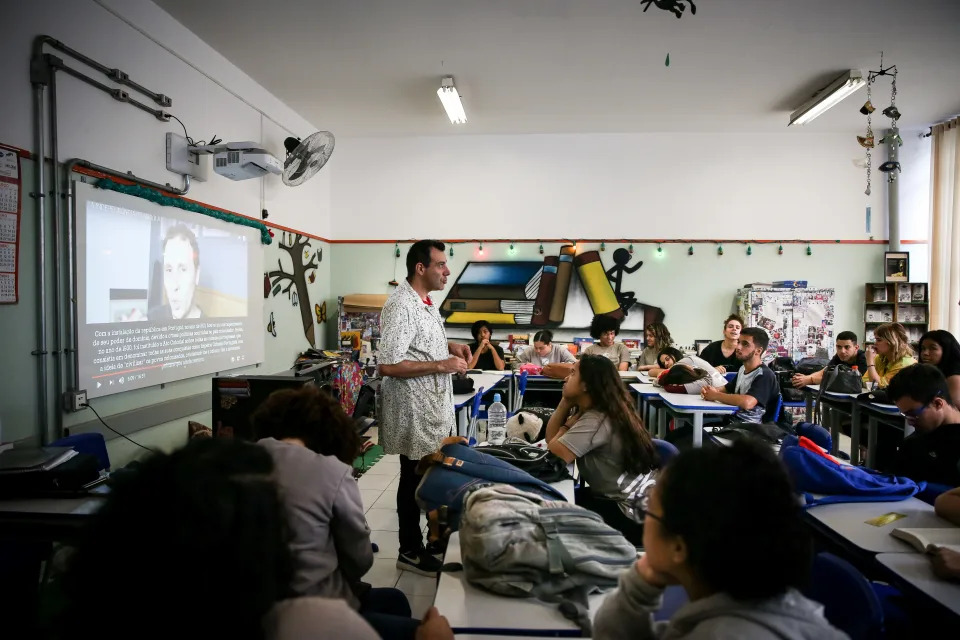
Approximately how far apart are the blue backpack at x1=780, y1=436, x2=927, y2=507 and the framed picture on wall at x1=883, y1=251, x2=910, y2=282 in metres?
5.52

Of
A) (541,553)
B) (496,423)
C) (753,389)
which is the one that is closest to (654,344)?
(753,389)

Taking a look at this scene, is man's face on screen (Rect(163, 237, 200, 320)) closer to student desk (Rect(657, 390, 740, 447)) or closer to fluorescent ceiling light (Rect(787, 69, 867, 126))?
student desk (Rect(657, 390, 740, 447))

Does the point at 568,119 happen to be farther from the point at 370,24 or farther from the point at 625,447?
the point at 625,447

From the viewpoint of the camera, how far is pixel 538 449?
2.14 meters

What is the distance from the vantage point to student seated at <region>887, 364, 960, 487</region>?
221cm

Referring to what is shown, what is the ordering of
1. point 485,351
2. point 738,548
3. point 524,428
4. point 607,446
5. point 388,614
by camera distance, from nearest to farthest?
point 738,548 < point 388,614 < point 607,446 < point 524,428 < point 485,351

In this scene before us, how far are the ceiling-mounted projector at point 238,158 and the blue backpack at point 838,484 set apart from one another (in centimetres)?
383

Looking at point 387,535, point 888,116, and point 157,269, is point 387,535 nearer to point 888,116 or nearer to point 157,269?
point 157,269

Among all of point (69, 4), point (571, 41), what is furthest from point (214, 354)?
point (571, 41)

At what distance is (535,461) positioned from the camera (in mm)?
1996

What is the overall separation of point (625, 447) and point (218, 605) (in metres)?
1.74

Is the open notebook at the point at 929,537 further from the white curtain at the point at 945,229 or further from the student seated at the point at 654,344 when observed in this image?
the white curtain at the point at 945,229

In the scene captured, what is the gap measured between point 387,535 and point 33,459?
1842 millimetres

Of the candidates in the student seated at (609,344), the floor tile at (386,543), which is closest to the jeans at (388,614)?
the floor tile at (386,543)
